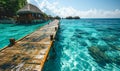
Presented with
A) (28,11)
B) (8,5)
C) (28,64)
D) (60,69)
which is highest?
(8,5)

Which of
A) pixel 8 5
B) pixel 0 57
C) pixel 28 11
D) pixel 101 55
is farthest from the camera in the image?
pixel 8 5

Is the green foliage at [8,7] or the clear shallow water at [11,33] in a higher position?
the green foliage at [8,7]

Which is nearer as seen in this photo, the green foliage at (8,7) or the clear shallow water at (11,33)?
the clear shallow water at (11,33)

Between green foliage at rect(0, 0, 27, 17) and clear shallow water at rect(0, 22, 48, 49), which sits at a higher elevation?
green foliage at rect(0, 0, 27, 17)

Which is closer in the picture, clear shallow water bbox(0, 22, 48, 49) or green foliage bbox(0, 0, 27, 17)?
clear shallow water bbox(0, 22, 48, 49)

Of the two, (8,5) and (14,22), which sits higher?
(8,5)

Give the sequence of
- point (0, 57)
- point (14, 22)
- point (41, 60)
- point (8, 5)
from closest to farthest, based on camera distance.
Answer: point (41, 60) → point (0, 57) → point (14, 22) → point (8, 5)

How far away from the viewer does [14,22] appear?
38.0 metres

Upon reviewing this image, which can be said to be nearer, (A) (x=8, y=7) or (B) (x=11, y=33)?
(B) (x=11, y=33)

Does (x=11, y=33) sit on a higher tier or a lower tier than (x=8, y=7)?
lower

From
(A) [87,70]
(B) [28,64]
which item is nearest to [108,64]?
(A) [87,70]

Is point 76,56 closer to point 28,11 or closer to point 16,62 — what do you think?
point 16,62

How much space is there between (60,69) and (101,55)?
4943 millimetres

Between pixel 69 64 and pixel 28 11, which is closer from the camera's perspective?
pixel 69 64
